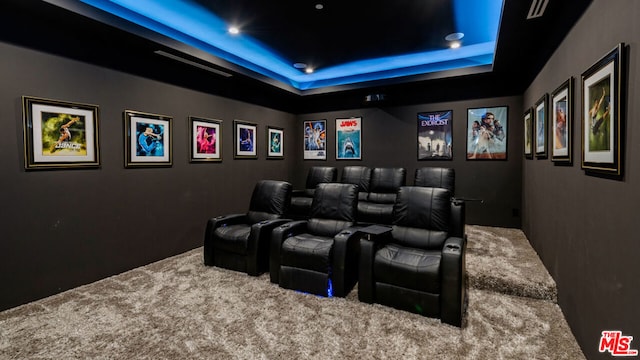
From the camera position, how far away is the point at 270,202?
3850 millimetres

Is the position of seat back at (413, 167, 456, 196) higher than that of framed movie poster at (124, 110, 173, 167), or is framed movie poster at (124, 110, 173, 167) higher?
framed movie poster at (124, 110, 173, 167)

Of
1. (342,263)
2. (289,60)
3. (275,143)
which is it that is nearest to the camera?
(342,263)

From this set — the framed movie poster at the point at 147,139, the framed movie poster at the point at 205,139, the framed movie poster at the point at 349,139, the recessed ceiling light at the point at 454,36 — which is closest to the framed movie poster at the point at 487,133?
the recessed ceiling light at the point at 454,36

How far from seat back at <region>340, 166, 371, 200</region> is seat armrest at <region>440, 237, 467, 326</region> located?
2.78m

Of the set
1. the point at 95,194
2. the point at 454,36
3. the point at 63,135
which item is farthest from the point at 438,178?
the point at 63,135

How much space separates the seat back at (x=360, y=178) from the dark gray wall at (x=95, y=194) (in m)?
2.12

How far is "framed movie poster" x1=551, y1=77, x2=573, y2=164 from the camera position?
2.24 metres

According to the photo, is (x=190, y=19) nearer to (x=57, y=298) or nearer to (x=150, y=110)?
(x=150, y=110)

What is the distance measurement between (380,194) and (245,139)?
2.55m

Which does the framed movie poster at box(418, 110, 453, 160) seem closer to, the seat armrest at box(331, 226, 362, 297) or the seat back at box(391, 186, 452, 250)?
the seat back at box(391, 186, 452, 250)

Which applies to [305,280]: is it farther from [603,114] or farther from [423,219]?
[603,114]

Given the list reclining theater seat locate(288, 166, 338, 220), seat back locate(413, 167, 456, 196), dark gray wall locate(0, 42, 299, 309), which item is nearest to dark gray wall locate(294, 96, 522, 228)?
seat back locate(413, 167, 456, 196)

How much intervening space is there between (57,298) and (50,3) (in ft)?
8.67

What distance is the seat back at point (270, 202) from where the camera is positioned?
12.5ft
